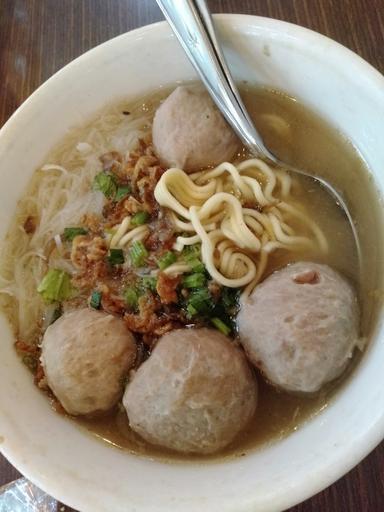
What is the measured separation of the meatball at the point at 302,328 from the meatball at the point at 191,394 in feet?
0.28

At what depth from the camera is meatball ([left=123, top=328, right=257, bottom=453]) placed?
138cm

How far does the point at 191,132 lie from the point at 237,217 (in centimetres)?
31

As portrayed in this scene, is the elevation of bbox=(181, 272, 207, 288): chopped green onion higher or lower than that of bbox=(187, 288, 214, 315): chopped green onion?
higher

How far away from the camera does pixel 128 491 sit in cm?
136

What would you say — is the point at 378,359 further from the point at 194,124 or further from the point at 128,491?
the point at 194,124

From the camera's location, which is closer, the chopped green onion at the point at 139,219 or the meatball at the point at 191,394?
the meatball at the point at 191,394

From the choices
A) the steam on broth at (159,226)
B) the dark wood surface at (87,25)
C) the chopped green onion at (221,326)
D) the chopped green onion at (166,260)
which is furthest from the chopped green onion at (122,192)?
the dark wood surface at (87,25)

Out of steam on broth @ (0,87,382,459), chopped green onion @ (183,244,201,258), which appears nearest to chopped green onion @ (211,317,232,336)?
steam on broth @ (0,87,382,459)

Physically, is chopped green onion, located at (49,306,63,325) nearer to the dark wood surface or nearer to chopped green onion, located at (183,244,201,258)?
chopped green onion, located at (183,244,201,258)

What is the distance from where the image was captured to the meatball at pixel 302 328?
1403 millimetres

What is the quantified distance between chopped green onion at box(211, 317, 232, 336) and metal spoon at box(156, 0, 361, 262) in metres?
0.50

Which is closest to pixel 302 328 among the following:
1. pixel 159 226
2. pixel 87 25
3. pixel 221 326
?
pixel 221 326

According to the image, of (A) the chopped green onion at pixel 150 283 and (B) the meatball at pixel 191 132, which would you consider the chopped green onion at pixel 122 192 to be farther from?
(A) the chopped green onion at pixel 150 283

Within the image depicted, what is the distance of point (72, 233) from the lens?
183 centimetres
